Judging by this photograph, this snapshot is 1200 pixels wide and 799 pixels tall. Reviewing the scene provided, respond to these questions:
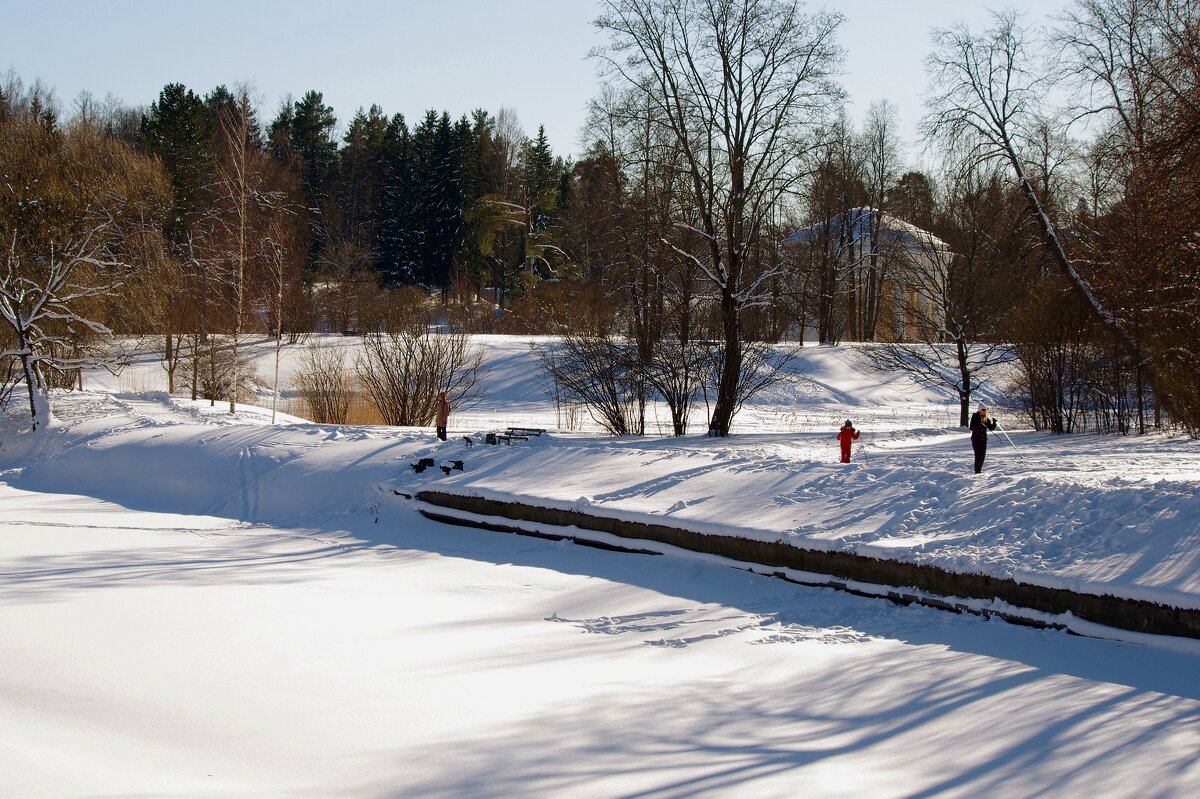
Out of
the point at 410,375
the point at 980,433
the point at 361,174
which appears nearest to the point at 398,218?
the point at 361,174

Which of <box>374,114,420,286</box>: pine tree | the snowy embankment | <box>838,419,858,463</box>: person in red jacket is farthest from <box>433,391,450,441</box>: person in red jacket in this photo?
<box>374,114,420,286</box>: pine tree

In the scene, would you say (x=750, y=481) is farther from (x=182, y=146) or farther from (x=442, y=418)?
(x=182, y=146)

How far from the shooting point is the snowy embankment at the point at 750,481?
10.5 metres

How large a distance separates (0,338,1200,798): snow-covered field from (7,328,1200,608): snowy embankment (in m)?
0.07

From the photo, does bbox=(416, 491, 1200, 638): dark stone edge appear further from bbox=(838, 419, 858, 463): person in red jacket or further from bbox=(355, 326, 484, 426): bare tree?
bbox=(355, 326, 484, 426): bare tree

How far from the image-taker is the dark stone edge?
356 inches

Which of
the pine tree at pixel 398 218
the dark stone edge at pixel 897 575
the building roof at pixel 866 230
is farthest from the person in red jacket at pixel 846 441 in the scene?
the pine tree at pixel 398 218

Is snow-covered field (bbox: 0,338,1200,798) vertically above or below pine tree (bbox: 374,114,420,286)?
below

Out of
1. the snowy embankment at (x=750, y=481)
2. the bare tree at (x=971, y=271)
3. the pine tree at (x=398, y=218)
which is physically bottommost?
the snowy embankment at (x=750, y=481)

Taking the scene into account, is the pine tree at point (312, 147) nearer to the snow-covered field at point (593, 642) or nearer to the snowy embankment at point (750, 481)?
the snowy embankment at point (750, 481)

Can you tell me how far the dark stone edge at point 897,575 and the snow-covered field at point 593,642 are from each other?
16 cm

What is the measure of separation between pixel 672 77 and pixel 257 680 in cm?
1860

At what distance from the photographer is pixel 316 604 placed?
34.5ft

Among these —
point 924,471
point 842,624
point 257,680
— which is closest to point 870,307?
point 924,471
